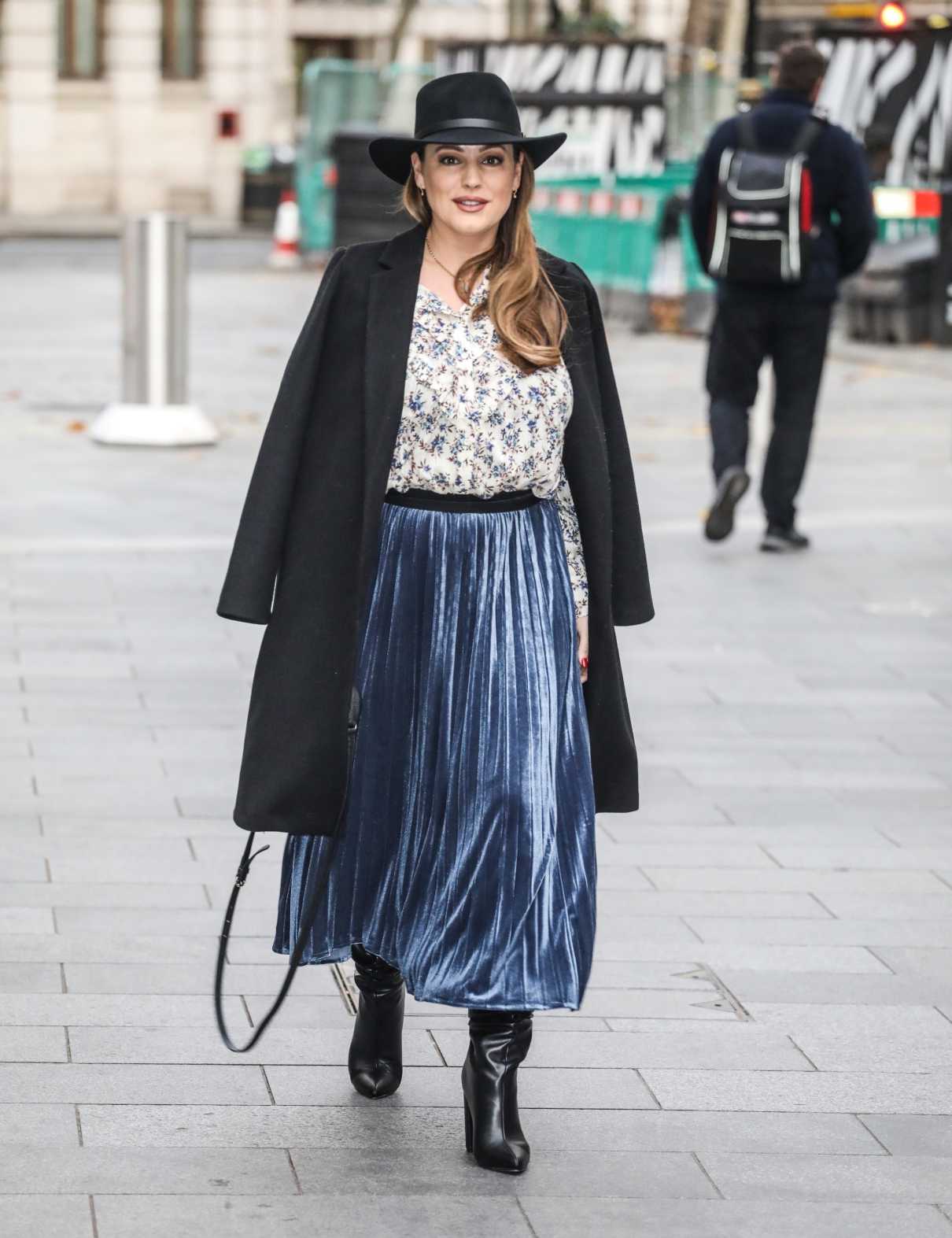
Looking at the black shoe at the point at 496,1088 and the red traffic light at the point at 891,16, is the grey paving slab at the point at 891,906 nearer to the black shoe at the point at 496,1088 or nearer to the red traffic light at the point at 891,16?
the black shoe at the point at 496,1088

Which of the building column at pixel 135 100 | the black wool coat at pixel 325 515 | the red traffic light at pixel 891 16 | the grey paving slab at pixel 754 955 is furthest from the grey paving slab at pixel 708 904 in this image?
the building column at pixel 135 100

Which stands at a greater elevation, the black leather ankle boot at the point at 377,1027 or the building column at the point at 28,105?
the black leather ankle boot at the point at 377,1027

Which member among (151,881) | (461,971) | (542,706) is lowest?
(151,881)

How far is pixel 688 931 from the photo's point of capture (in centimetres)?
491

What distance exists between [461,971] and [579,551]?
2.29ft

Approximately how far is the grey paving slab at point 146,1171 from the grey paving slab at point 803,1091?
0.72 m

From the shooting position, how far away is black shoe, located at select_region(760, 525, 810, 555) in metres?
9.47

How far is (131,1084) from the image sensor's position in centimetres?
394

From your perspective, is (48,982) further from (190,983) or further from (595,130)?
(595,130)

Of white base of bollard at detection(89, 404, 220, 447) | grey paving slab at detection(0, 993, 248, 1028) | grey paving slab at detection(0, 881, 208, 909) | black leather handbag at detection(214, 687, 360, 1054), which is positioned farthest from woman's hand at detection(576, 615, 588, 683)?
white base of bollard at detection(89, 404, 220, 447)

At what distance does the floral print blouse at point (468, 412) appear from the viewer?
3.68 m

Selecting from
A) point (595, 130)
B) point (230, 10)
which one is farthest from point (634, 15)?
point (595, 130)

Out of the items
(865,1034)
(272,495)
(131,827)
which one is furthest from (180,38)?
(272,495)

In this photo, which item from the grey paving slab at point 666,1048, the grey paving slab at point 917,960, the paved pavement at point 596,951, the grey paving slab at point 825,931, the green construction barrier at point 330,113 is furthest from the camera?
the green construction barrier at point 330,113
